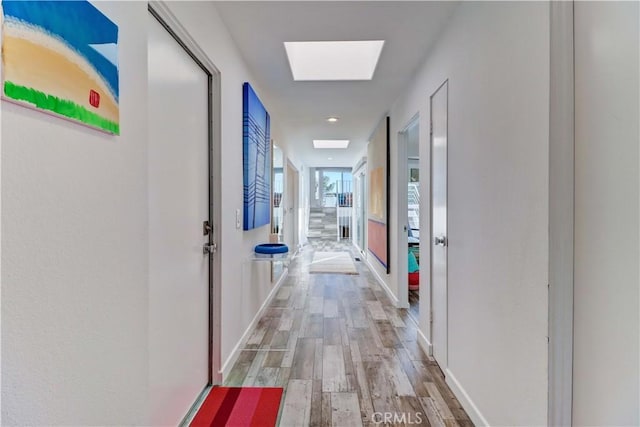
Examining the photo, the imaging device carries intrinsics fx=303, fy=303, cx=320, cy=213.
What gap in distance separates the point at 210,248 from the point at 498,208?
63.6 inches

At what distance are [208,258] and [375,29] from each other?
1872mm

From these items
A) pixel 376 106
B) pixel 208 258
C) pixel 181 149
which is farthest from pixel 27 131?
pixel 376 106

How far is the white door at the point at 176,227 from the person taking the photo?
4.40 ft

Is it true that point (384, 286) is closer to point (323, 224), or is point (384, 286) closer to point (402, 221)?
point (402, 221)

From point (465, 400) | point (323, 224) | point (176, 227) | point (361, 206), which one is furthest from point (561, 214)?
point (323, 224)

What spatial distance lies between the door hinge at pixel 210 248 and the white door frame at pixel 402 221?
2182 mm

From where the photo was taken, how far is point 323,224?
11039mm

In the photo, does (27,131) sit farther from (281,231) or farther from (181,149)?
(281,231)

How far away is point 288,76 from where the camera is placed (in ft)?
9.19

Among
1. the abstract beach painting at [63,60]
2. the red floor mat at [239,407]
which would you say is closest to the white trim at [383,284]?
the red floor mat at [239,407]

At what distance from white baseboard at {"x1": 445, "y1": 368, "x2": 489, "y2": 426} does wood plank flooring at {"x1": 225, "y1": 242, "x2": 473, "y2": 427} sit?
0.12 ft

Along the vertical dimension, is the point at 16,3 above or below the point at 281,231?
above

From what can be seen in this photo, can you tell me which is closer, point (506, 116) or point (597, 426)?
point (597, 426)

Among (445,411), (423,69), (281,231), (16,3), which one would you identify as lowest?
(445,411)
